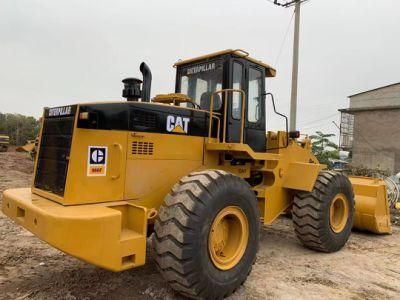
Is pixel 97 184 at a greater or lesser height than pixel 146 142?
lesser

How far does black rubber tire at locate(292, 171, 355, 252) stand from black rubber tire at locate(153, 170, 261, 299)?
86.1 inches

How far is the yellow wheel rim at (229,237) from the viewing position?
413 cm

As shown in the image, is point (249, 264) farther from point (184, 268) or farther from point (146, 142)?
point (146, 142)

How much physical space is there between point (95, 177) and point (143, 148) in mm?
636

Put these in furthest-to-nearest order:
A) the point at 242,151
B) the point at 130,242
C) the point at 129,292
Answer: the point at 242,151
the point at 129,292
the point at 130,242

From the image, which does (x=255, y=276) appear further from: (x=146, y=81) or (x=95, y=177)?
(x=146, y=81)

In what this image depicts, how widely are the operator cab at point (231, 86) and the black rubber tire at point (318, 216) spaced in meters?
1.06

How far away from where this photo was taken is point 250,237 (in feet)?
14.6

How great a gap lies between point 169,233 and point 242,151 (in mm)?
1853

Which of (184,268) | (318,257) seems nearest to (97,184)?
(184,268)

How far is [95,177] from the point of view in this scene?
3.92 metres

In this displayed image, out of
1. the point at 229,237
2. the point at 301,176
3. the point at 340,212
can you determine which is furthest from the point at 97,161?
the point at 340,212

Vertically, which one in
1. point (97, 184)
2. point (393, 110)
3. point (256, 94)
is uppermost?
point (393, 110)

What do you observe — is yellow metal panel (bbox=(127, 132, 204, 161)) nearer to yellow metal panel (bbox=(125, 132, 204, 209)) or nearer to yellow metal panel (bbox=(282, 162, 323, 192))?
yellow metal panel (bbox=(125, 132, 204, 209))
